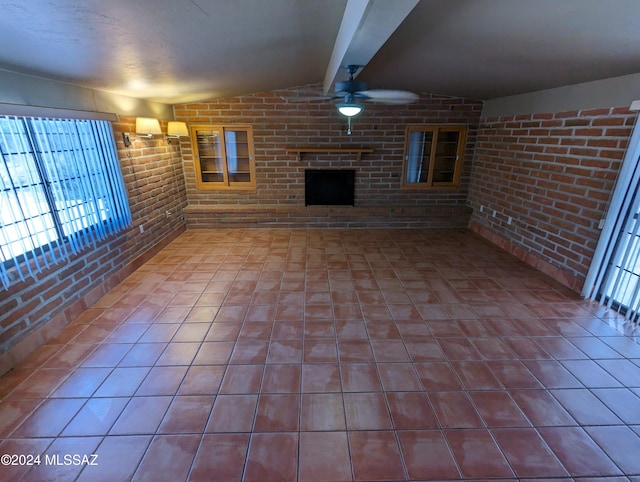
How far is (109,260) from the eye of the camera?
3.42 metres

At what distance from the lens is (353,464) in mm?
1604

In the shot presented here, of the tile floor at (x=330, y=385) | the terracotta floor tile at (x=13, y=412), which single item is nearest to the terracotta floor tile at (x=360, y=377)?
the tile floor at (x=330, y=385)

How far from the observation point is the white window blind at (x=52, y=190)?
2.24 metres

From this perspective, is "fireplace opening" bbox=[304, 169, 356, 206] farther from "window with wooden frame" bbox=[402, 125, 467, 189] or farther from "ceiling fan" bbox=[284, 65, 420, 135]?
"ceiling fan" bbox=[284, 65, 420, 135]

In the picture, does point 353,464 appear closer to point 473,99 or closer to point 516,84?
point 516,84

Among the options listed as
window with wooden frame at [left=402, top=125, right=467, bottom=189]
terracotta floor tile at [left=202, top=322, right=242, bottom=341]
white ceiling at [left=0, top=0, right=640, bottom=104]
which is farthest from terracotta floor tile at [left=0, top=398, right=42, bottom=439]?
window with wooden frame at [left=402, top=125, right=467, bottom=189]

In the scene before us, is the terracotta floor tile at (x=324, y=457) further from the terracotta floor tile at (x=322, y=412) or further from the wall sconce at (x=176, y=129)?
the wall sconce at (x=176, y=129)

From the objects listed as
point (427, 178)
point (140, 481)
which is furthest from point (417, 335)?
point (427, 178)

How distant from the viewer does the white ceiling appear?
158cm

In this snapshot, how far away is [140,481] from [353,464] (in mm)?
1066

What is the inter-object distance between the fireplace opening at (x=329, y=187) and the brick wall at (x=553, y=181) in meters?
2.23

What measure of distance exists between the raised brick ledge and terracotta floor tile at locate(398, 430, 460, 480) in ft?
13.4

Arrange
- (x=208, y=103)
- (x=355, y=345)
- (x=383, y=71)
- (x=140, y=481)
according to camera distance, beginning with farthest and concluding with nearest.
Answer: (x=208, y=103) < (x=383, y=71) < (x=355, y=345) < (x=140, y=481)

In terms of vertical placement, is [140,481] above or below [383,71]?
below
